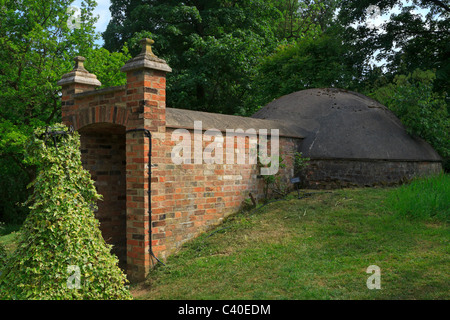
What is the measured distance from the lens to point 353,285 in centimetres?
469

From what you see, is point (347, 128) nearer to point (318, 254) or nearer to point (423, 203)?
point (423, 203)

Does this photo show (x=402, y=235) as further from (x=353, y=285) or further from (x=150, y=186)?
(x=150, y=186)

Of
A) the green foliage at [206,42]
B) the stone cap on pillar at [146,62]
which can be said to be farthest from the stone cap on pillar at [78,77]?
the green foliage at [206,42]

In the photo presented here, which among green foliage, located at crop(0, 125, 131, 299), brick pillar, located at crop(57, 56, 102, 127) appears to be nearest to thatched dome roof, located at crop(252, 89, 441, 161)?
brick pillar, located at crop(57, 56, 102, 127)

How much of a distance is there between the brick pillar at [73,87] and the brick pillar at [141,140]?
165 centimetres

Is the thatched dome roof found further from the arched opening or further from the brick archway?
the brick archway

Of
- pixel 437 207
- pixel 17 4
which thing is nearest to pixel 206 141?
pixel 437 207

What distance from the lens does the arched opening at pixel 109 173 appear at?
24.2 feet

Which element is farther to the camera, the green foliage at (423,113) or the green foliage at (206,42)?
the green foliage at (206,42)

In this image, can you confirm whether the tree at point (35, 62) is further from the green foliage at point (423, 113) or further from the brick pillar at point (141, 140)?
the green foliage at point (423, 113)

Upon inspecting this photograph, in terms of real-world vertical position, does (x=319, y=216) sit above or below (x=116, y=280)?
above

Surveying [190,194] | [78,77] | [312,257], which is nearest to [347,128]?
[190,194]

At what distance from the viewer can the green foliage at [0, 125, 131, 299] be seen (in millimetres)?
4281
